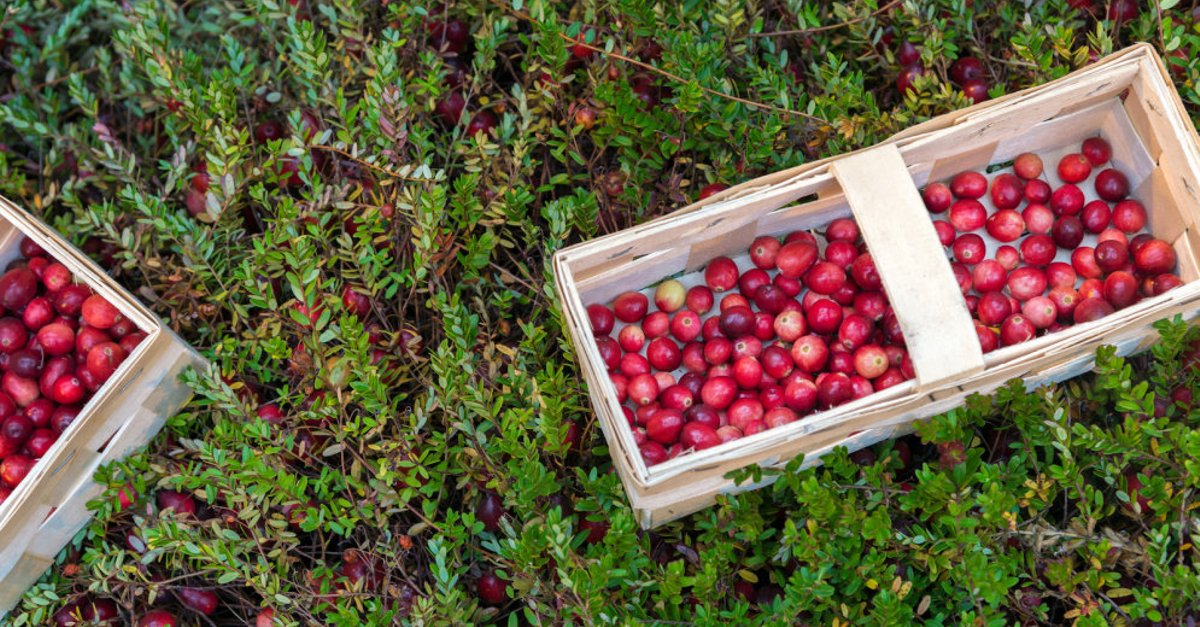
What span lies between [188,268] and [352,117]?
25.9 inches

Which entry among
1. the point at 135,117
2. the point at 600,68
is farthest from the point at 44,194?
the point at 600,68

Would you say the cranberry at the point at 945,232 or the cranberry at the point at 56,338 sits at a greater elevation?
the cranberry at the point at 56,338

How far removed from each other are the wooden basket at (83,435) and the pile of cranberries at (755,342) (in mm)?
1182

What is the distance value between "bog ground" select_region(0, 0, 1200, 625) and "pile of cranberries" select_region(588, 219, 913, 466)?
176 millimetres

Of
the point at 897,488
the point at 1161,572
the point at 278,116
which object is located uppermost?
the point at 278,116

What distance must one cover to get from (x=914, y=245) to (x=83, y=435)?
7.08 feet

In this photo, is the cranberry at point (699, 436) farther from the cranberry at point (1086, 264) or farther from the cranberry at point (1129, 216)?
the cranberry at point (1129, 216)

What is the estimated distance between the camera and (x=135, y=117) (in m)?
3.67

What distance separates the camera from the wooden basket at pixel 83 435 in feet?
8.96

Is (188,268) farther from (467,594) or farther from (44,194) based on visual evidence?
(467,594)

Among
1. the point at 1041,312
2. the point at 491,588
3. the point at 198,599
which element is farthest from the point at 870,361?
the point at 198,599

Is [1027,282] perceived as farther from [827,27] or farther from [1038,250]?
[827,27]

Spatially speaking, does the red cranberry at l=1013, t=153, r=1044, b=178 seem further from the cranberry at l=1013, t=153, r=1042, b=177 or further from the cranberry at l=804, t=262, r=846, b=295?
the cranberry at l=804, t=262, r=846, b=295

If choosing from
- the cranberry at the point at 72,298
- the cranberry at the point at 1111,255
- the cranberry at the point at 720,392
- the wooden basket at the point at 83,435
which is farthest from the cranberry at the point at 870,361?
the cranberry at the point at 72,298
